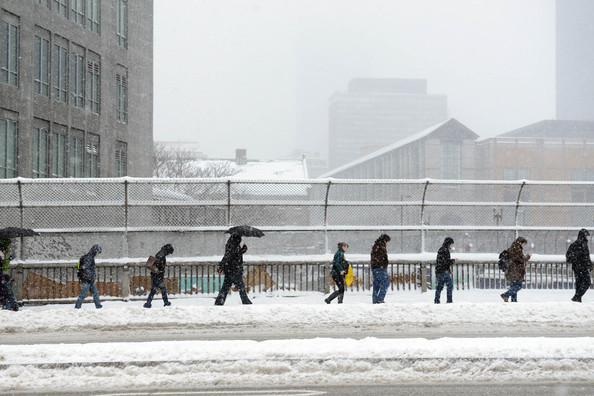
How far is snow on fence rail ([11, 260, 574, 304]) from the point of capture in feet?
60.0

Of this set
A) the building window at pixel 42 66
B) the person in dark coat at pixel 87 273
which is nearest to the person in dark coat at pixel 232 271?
the person in dark coat at pixel 87 273

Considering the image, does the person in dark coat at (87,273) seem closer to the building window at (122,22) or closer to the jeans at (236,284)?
the jeans at (236,284)

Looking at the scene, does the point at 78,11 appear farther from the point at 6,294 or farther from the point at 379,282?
the point at 379,282

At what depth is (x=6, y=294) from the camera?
1619 centimetres

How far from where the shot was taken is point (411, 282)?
19.8 meters

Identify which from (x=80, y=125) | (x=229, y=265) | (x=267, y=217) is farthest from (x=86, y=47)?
(x=229, y=265)

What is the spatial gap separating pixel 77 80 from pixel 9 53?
17.0ft

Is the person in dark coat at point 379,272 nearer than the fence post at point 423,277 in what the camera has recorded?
Yes

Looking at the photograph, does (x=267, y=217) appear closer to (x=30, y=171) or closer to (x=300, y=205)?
(x=300, y=205)

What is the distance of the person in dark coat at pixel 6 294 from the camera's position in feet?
52.7

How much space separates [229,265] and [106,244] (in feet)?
18.2

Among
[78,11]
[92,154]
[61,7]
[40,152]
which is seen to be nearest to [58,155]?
[40,152]

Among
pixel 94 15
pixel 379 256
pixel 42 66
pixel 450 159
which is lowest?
pixel 379 256

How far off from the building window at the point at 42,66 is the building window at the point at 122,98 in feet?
22.0
